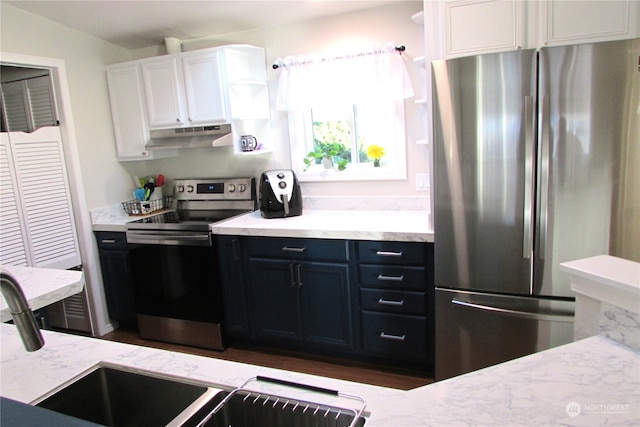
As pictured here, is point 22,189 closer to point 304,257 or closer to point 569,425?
point 304,257

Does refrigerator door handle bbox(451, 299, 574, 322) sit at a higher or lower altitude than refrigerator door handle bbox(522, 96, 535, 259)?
lower

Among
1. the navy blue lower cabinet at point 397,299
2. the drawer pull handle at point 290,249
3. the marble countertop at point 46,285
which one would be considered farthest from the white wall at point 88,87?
the navy blue lower cabinet at point 397,299

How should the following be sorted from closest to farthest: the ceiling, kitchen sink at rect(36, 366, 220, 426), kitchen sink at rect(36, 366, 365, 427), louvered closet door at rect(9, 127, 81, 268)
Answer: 1. kitchen sink at rect(36, 366, 365, 427)
2. kitchen sink at rect(36, 366, 220, 426)
3. the ceiling
4. louvered closet door at rect(9, 127, 81, 268)

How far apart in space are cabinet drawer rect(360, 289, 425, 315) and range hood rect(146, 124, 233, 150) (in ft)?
4.77

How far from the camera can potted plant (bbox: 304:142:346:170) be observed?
329 cm

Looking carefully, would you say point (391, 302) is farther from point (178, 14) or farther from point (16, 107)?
point (16, 107)

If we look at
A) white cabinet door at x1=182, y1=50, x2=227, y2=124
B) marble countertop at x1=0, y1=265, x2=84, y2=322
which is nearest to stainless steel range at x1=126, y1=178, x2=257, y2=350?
white cabinet door at x1=182, y1=50, x2=227, y2=124

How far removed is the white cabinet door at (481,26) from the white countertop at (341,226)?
3.16 feet

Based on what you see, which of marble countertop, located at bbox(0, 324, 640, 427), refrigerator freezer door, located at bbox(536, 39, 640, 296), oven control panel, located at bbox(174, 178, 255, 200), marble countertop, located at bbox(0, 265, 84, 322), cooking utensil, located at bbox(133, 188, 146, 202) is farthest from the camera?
cooking utensil, located at bbox(133, 188, 146, 202)

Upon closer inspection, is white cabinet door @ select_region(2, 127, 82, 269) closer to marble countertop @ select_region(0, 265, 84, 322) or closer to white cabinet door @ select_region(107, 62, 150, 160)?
white cabinet door @ select_region(107, 62, 150, 160)

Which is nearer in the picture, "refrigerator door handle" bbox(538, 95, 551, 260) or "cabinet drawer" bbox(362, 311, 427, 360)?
"refrigerator door handle" bbox(538, 95, 551, 260)

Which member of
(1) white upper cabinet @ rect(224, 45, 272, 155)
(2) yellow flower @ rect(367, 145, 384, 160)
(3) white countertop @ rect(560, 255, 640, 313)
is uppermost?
(1) white upper cabinet @ rect(224, 45, 272, 155)

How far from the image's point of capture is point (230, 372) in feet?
3.74

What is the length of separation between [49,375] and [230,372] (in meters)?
0.49
